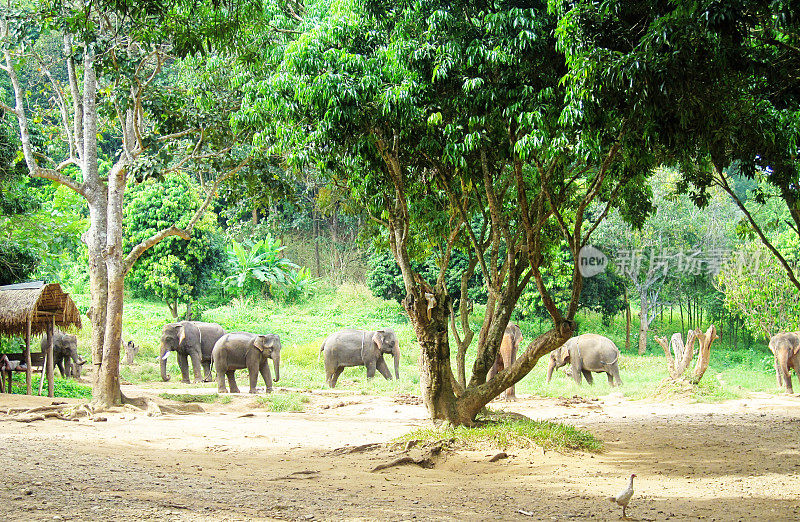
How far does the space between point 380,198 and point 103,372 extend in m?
5.39

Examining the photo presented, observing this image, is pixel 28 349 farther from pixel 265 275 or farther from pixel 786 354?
pixel 265 275

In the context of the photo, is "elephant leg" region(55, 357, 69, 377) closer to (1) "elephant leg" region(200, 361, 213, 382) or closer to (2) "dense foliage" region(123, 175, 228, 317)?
(1) "elephant leg" region(200, 361, 213, 382)

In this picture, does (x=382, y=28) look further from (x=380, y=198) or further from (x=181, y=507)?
(x=181, y=507)

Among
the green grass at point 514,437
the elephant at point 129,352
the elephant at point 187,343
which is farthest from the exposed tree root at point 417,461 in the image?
the elephant at point 129,352

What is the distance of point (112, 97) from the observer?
12.7 meters

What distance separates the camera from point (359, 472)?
748 cm

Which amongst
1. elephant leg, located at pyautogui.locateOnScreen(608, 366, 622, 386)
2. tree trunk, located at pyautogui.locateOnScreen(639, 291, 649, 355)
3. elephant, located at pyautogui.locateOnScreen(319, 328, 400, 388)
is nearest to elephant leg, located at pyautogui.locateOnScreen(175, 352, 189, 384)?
elephant, located at pyautogui.locateOnScreen(319, 328, 400, 388)

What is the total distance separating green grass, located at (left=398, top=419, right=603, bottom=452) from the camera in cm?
856

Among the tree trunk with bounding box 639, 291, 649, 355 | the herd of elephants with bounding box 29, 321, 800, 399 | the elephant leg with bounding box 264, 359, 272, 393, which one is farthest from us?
the tree trunk with bounding box 639, 291, 649, 355

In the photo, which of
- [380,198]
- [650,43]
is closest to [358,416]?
[380,198]

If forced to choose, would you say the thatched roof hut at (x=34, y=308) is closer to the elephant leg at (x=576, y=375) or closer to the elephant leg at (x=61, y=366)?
the elephant leg at (x=61, y=366)

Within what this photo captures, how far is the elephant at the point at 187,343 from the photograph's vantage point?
62.5ft

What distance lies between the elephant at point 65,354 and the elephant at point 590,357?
472 inches

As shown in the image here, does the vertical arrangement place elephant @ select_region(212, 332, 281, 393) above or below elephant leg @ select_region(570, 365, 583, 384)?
above
